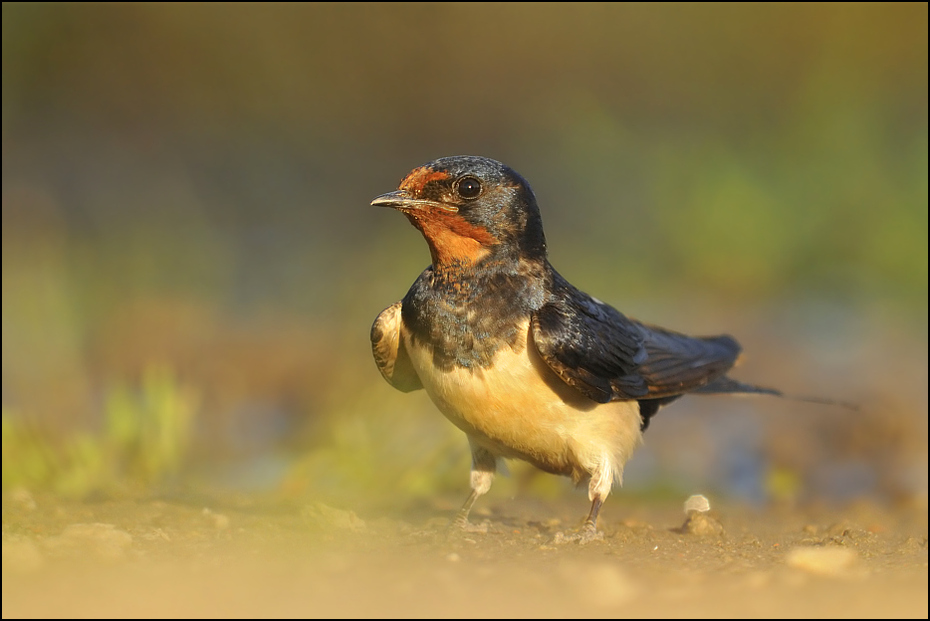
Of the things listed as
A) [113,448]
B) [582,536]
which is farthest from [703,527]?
[113,448]

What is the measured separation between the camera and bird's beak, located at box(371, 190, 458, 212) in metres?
3.65

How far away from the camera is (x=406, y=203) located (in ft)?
12.0

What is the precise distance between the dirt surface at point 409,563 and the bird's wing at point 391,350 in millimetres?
539

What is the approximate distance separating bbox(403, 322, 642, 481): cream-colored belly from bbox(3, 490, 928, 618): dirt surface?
29 cm

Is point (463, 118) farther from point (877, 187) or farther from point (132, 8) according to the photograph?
point (877, 187)

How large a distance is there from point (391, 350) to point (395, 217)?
19.4 ft

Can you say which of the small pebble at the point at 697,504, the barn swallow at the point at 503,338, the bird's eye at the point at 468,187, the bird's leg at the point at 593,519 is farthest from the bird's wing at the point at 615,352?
the small pebble at the point at 697,504

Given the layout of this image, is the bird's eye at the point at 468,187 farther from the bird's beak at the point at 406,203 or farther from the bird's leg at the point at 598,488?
the bird's leg at the point at 598,488

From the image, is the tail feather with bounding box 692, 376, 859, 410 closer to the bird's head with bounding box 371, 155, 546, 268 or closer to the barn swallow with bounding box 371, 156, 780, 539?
A: the barn swallow with bounding box 371, 156, 780, 539

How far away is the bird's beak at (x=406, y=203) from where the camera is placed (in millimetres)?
3648

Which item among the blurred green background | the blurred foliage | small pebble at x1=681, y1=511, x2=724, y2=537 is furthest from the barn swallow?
the blurred foliage

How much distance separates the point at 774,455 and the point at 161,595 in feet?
13.0

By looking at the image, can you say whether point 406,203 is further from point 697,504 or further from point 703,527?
point 697,504

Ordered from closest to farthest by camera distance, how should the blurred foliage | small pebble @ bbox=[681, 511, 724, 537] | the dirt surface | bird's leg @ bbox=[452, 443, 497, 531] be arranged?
1. the dirt surface
2. small pebble @ bbox=[681, 511, 724, 537]
3. bird's leg @ bbox=[452, 443, 497, 531]
4. the blurred foliage
